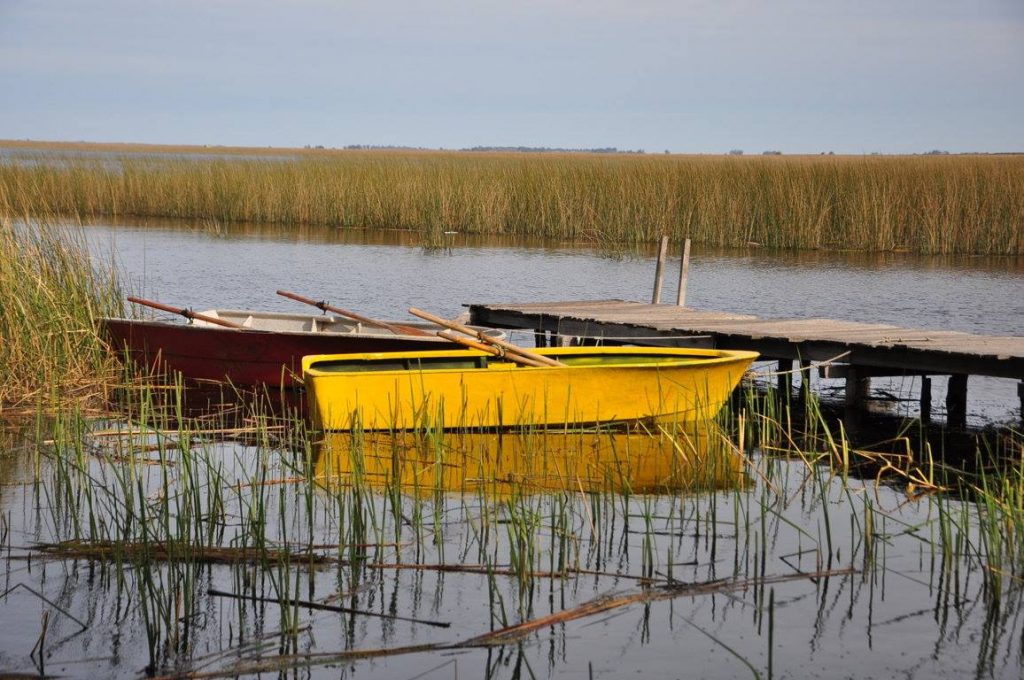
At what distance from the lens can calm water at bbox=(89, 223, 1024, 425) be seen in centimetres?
1633

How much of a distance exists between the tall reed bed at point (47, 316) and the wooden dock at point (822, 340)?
12.1 ft

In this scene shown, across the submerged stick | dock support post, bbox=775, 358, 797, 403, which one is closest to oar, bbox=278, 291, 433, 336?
dock support post, bbox=775, 358, 797, 403

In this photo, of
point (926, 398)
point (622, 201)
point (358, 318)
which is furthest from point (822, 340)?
point (622, 201)

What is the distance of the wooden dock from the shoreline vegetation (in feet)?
32.8

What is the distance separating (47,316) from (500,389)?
12.1 ft

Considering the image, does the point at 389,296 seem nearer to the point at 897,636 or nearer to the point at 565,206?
the point at 565,206

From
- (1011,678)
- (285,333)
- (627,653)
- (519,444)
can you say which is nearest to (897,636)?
(1011,678)

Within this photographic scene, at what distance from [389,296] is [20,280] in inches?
312

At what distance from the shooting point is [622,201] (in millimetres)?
23531

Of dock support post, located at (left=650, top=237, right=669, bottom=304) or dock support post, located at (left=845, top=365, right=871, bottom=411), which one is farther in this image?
dock support post, located at (left=650, top=237, right=669, bottom=304)

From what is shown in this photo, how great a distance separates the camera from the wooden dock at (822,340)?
9.04 meters

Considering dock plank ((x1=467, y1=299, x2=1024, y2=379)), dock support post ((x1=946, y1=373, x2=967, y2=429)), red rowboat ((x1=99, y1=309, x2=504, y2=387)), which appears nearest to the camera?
dock plank ((x1=467, y1=299, x2=1024, y2=379))

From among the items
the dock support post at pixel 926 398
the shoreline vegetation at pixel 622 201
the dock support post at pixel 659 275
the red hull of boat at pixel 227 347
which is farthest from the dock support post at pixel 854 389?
the shoreline vegetation at pixel 622 201

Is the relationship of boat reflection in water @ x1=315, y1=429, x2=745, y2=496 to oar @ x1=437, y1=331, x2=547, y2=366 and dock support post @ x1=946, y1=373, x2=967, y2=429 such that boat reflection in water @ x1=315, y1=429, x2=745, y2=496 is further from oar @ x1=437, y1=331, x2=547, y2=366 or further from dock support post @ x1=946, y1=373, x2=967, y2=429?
dock support post @ x1=946, y1=373, x2=967, y2=429
